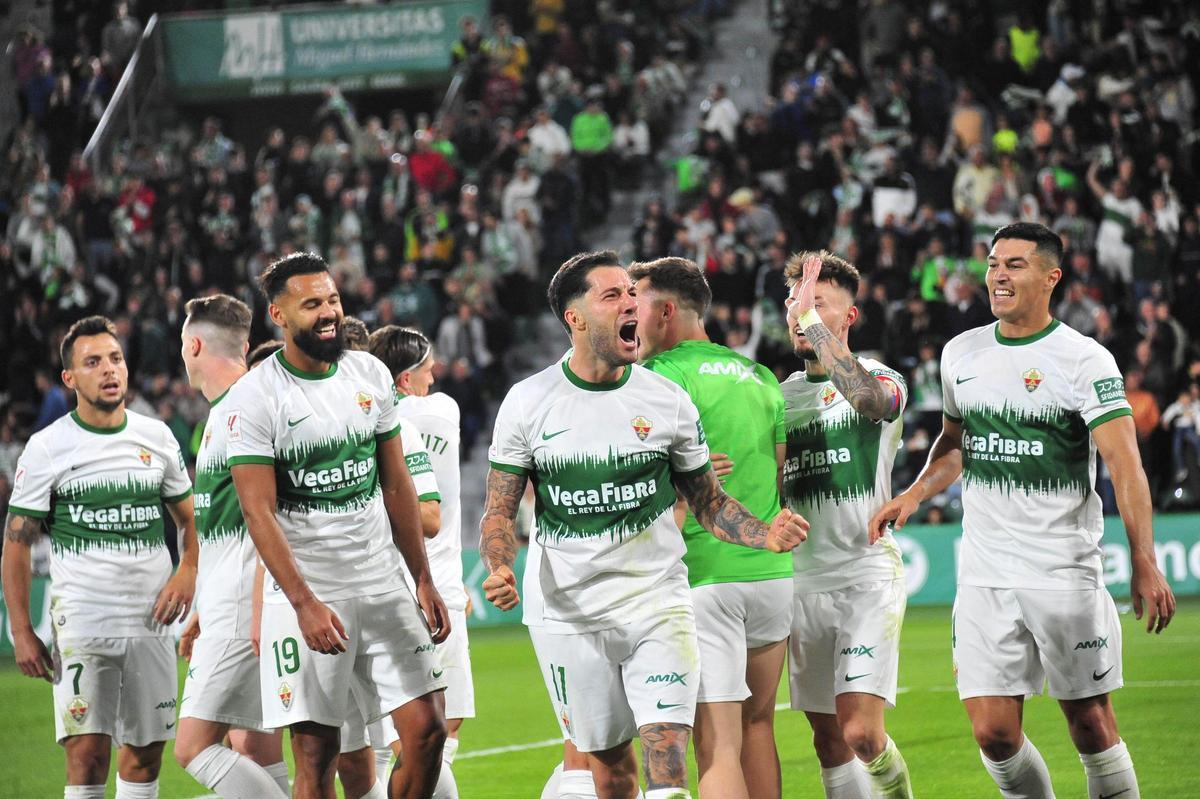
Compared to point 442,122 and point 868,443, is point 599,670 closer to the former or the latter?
point 868,443

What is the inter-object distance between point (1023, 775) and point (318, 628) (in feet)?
9.65

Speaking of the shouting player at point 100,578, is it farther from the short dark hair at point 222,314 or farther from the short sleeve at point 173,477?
the short dark hair at point 222,314

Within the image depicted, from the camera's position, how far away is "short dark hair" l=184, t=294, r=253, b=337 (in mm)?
7320

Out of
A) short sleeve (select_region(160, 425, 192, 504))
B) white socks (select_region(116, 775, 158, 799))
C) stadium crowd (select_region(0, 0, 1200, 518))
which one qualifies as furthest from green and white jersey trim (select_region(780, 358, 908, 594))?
stadium crowd (select_region(0, 0, 1200, 518))

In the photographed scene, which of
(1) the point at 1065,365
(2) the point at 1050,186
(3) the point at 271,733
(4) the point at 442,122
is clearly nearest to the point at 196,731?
(3) the point at 271,733

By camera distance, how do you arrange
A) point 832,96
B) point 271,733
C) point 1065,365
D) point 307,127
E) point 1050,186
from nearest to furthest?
1. point 1065,365
2. point 271,733
3. point 1050,186
4. point 832,96
5. point 307,127

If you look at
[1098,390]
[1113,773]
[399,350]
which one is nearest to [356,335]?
[399,350]

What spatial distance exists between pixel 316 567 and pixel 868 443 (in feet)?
7.92

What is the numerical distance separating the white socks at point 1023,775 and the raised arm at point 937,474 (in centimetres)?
101

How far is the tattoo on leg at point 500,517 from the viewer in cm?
587

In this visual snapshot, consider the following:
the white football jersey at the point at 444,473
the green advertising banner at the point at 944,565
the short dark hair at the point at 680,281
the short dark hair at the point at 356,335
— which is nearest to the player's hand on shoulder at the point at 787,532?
the short dark hair at the point at 680,281

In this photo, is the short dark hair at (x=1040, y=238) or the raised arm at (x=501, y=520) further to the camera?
the short dark hair at (x=1040, y=238)

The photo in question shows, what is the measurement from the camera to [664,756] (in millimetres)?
5629

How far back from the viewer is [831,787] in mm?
6945
